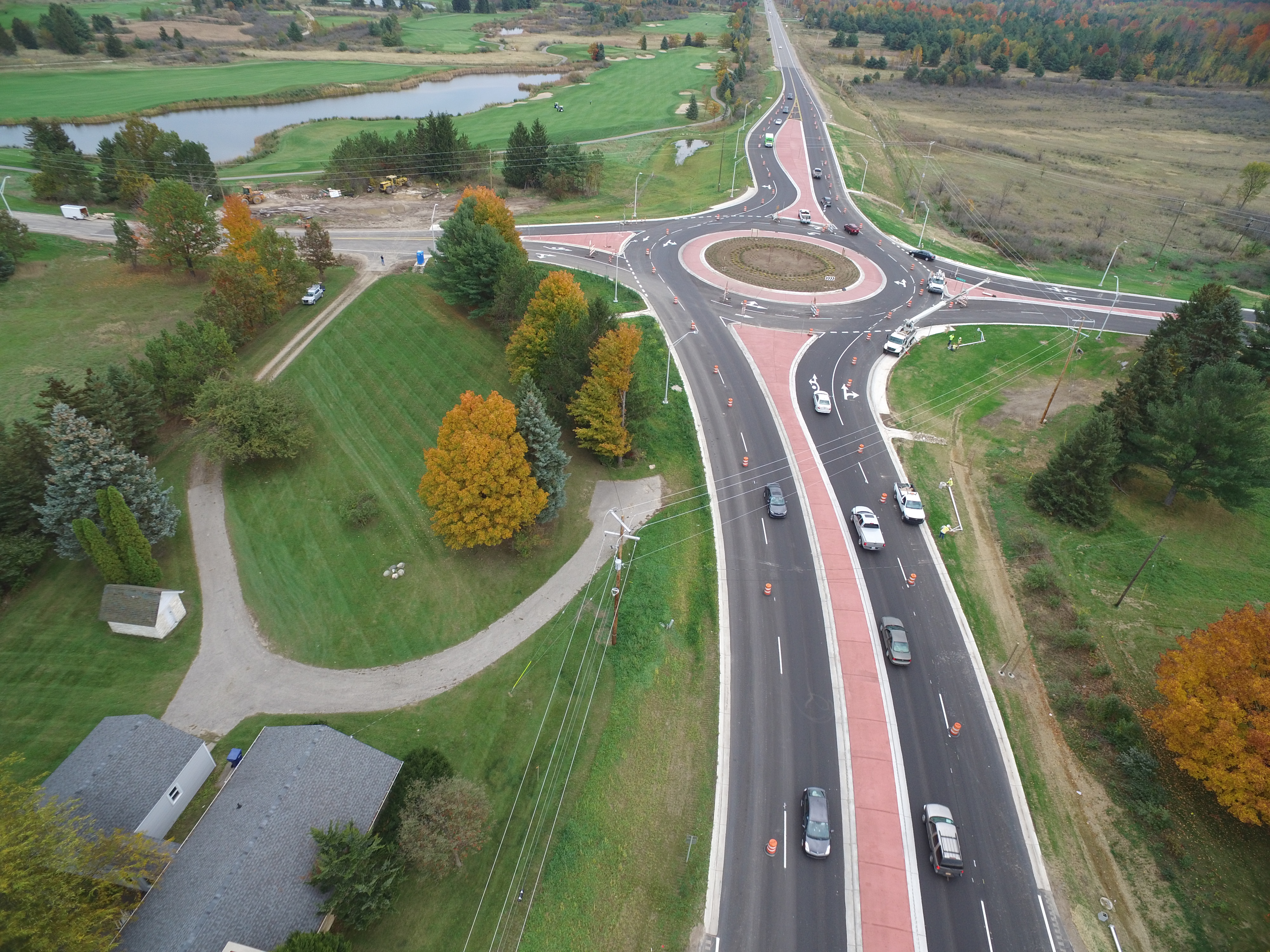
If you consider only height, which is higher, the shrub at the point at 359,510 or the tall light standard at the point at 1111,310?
the tall light standard at the point at 1111,310

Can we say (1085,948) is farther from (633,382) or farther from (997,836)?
(633,382)

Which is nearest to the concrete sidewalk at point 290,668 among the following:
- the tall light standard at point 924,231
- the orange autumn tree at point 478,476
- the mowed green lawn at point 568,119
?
the orange autumn tree at point 478,476

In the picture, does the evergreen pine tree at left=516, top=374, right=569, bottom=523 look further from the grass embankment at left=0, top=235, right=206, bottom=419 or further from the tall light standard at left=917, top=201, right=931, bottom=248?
the tall light standard at left=917, top=201, right=931, bottom=248

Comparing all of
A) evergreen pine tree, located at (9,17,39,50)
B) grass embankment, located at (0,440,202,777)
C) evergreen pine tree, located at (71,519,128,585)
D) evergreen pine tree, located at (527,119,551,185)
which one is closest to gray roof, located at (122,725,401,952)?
grass embankment, located at (0,440,202,777)

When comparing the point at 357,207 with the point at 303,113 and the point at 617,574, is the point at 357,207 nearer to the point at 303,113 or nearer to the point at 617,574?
the point at 303,113

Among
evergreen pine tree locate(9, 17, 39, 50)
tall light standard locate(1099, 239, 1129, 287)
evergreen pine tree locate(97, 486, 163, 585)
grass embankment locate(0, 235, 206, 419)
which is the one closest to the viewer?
evergreen pine tree locate(97, 486, 163, 585)

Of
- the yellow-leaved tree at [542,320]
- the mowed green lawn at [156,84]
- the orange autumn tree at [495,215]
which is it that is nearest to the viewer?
the yellow-leaved tree at [542,320]

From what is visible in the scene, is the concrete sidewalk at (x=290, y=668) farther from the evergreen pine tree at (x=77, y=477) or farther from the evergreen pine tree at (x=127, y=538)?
the evergreen pine tree at (x=77, y=477)
